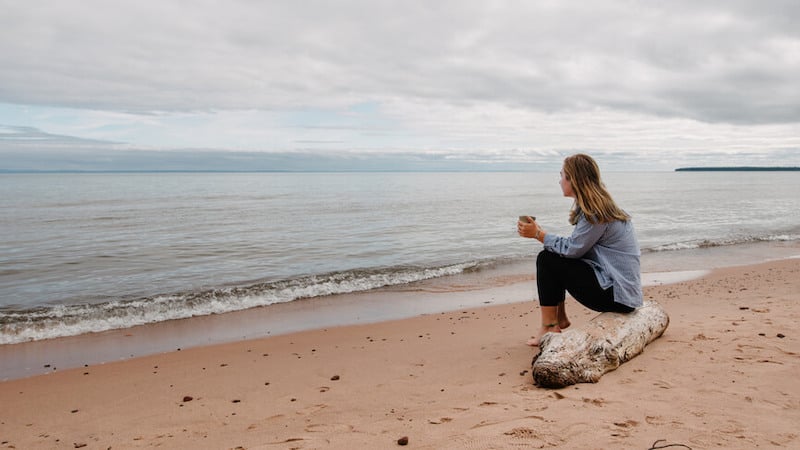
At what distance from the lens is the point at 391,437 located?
152 inches

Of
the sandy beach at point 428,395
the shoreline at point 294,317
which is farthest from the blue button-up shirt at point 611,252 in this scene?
the shoreline at point 294,317

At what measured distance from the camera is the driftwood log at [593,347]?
4664 millimetres

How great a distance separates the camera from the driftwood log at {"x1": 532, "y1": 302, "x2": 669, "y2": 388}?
15.3ft

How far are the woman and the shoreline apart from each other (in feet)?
15.1

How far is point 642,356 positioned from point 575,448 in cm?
238

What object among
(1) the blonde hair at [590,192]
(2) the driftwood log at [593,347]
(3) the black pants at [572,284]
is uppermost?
(1) the blonde hair at [590,192]

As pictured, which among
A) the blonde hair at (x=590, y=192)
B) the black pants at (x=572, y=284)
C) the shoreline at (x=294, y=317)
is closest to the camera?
the blonde hair at (x=590, y=192)

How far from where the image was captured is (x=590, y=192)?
521cm

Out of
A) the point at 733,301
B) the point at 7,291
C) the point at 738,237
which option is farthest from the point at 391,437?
the point at 738,237

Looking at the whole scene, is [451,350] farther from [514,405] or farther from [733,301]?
[733,301]

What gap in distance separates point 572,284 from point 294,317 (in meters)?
5.98

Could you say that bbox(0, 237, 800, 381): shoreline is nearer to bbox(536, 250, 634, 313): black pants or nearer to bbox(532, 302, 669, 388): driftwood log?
bbox(536, 250, 634, 313): black pants

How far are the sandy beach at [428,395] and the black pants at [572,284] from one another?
647mm

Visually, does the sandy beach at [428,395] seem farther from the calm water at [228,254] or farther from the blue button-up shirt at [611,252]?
the calm water at [228,254]
